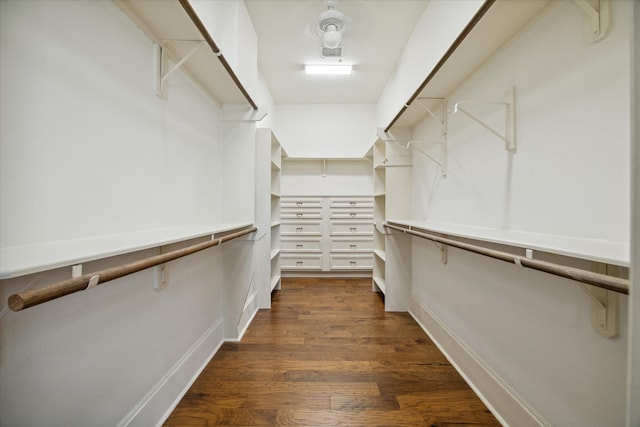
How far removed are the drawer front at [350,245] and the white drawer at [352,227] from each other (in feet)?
0.42

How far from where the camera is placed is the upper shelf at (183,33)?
1.03 metres

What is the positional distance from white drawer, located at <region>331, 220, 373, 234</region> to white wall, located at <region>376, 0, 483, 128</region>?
5.18 feet

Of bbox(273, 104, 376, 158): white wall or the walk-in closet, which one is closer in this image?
the walk-in closet

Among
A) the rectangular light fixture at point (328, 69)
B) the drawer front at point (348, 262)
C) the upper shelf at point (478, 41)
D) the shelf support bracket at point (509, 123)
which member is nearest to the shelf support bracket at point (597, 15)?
the upper shelf at point (478, 41)

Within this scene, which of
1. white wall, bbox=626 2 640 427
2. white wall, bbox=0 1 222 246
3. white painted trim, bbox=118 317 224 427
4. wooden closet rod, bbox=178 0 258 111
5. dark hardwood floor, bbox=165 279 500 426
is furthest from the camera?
dark hardwood floor, bbox=165 279 500 426

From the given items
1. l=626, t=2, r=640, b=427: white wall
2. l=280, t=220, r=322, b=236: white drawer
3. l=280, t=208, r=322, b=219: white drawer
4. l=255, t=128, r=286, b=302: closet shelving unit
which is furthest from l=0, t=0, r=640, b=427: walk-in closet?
l=280, t=208, r=322, b=219: white drawer

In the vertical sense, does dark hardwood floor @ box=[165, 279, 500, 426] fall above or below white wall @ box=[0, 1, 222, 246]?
below

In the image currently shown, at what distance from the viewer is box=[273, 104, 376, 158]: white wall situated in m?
4.11

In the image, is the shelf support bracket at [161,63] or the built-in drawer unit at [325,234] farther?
the built-in drawer unit at [325,234]

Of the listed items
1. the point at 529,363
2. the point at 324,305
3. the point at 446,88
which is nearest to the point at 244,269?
the point at 324,305

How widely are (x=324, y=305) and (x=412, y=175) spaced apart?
5.58ft

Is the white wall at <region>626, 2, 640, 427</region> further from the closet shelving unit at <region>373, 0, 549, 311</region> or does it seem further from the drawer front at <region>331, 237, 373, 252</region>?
the drawer front at <region>331, 237, 373, 252</region>

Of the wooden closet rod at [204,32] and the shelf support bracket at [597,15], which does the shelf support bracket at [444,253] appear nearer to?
the shelf support bracket at [597,15]

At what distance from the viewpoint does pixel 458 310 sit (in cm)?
177
